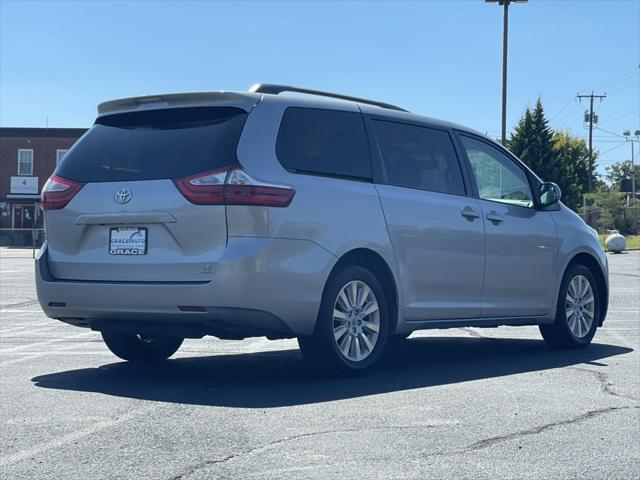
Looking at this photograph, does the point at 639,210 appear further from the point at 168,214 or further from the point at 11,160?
the point at 168,214

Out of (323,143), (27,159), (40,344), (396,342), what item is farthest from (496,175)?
(27,159)

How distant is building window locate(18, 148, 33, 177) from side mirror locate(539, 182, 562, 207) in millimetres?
52571

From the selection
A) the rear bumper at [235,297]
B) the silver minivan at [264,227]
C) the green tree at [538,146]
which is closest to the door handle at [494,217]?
the silver minivan at [264,227]

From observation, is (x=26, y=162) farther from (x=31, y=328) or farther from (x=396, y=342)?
(x=396, y=342)

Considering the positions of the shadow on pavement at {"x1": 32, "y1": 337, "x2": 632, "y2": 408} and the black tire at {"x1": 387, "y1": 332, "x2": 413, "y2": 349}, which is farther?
the black tire at {"x1": 387, "y1": 332, "x2": 413, "y2": 349}

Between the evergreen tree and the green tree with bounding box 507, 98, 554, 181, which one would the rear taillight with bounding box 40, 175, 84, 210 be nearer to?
the green tree with bounding box 507, 98, 554, 181

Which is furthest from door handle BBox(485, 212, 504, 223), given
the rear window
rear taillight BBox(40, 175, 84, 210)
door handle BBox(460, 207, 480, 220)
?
rear taillight BBox(40, 175, 84, 210)

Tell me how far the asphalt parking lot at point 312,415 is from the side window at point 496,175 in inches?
56.0

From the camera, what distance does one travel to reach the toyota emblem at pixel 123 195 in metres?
6.83

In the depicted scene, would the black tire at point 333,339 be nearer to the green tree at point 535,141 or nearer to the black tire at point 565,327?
the black tire at point 565,327

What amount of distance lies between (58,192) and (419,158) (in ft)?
9.42

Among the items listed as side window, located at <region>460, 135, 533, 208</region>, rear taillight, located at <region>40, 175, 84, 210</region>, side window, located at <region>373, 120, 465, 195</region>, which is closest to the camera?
rear taillight, located at <region>40, 175, 84, 210</region>

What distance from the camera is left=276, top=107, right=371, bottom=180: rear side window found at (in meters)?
6.92

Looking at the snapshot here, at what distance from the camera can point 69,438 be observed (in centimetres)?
512
